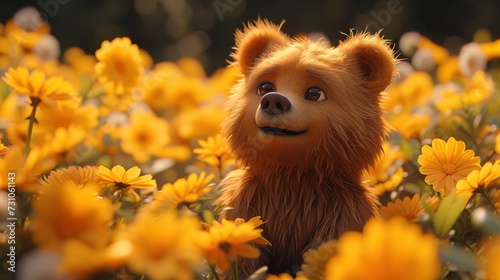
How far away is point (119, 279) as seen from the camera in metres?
0.75

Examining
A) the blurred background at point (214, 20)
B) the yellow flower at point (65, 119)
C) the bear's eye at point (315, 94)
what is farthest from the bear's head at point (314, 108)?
the blurred background at point (214, 20)

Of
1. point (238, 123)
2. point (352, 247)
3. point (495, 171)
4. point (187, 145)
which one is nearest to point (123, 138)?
point (187, 145)

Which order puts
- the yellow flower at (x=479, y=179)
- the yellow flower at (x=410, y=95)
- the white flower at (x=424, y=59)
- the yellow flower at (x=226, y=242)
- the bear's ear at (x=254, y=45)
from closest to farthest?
the yellow flower at (x=226, y=242) → the yellow flower at (x=479, y=179) → the bear's ear at (x=254, y=45) → the yellow flower at (x=410, y=95) → the white flower at (x=424, y=59)

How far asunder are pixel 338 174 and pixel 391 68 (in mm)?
198

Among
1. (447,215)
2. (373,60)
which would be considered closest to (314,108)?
(373,60)

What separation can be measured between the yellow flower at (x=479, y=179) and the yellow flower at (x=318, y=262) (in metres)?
0.20

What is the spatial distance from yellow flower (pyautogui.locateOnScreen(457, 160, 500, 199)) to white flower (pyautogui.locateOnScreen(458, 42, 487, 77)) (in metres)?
1.02

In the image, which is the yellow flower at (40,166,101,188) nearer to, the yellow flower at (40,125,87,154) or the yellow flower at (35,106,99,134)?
the yellow flower at (40,125,87,154)

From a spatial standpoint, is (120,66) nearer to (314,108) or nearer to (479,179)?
(314,108)

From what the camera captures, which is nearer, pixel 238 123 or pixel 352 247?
pixel 352 247

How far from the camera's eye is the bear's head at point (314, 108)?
94 centimetres

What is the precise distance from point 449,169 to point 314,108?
0.71 ft

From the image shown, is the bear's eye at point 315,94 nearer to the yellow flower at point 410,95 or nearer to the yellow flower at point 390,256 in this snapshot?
the yellow flower at point 390,256

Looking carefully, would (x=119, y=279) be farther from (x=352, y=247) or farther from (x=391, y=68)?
(x=391, y=68)
